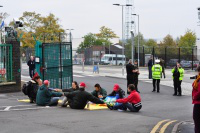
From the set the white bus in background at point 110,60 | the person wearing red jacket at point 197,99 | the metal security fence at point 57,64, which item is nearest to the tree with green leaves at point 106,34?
the white bus in background at point 110,60

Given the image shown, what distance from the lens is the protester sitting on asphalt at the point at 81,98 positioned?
1460cm

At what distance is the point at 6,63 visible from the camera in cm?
2095

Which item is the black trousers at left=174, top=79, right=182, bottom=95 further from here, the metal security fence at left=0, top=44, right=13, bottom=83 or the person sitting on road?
the metal security fence at left=0, top=44, right=13, bottom=83

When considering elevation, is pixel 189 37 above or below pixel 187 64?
above

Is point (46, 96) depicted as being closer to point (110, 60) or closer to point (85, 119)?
point (85, 119)

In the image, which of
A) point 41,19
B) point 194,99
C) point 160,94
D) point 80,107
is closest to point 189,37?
point 41,19

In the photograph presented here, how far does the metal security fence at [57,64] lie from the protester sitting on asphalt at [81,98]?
6373 millimetres

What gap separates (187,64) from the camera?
5141cm

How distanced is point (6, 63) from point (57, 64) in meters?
2.75

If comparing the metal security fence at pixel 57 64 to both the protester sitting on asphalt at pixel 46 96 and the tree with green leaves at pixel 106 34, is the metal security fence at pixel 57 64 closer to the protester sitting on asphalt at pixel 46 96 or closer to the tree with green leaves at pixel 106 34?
the protester sitting on asphalt at pixel 46 96

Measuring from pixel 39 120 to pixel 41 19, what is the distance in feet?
161

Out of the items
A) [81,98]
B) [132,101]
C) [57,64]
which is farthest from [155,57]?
[81,98]

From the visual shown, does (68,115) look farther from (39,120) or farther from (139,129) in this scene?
(139,129)

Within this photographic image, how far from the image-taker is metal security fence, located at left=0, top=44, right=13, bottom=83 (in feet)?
67.8
